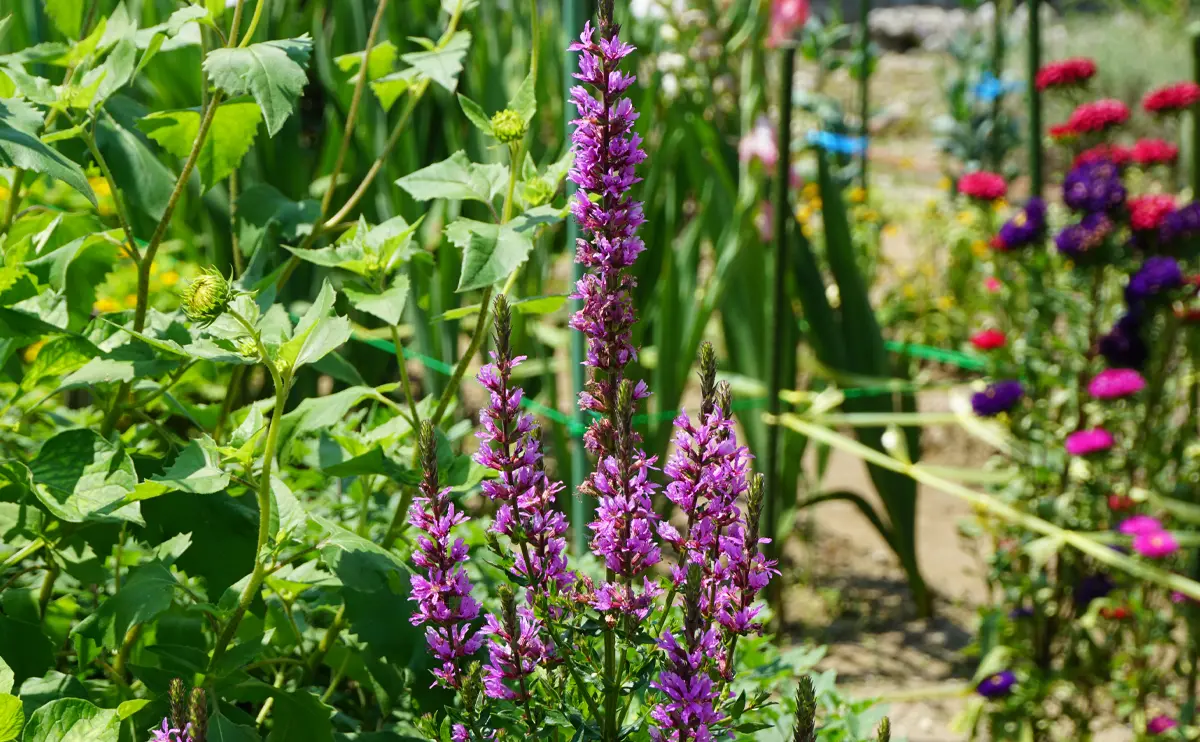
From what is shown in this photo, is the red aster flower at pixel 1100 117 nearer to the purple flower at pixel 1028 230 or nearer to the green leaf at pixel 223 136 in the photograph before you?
the purple flower at pixel 1028 230

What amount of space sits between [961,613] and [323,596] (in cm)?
198

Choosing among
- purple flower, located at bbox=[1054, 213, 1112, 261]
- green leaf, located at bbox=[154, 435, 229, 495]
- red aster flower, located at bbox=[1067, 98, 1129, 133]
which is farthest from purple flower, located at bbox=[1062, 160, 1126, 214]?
green leaf, located at bbox=[154, 435, 229, 495]

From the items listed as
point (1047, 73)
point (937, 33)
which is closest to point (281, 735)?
point (1047, 73)

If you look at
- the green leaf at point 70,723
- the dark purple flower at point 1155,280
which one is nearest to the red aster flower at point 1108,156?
the dark purple flower at point 1155,280

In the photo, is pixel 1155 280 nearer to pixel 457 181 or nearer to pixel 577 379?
pixel 577 379

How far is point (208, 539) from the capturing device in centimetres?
103

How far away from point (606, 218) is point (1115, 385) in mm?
1363

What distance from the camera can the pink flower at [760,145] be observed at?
2.71m

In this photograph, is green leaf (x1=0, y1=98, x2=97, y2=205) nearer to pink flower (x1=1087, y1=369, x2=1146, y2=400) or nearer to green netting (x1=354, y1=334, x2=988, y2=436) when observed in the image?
green netting (x1=354, y1=334, x2=988, y2=436)

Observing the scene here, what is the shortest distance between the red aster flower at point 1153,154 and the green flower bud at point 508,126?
164 cm

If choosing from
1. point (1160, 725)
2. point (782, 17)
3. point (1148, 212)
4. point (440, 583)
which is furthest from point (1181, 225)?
point (440, 583)

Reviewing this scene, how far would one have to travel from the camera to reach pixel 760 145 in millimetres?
2750

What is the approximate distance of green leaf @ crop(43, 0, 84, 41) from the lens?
122 centimetres

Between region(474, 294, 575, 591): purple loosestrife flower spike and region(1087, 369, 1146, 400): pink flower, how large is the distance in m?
1.35
